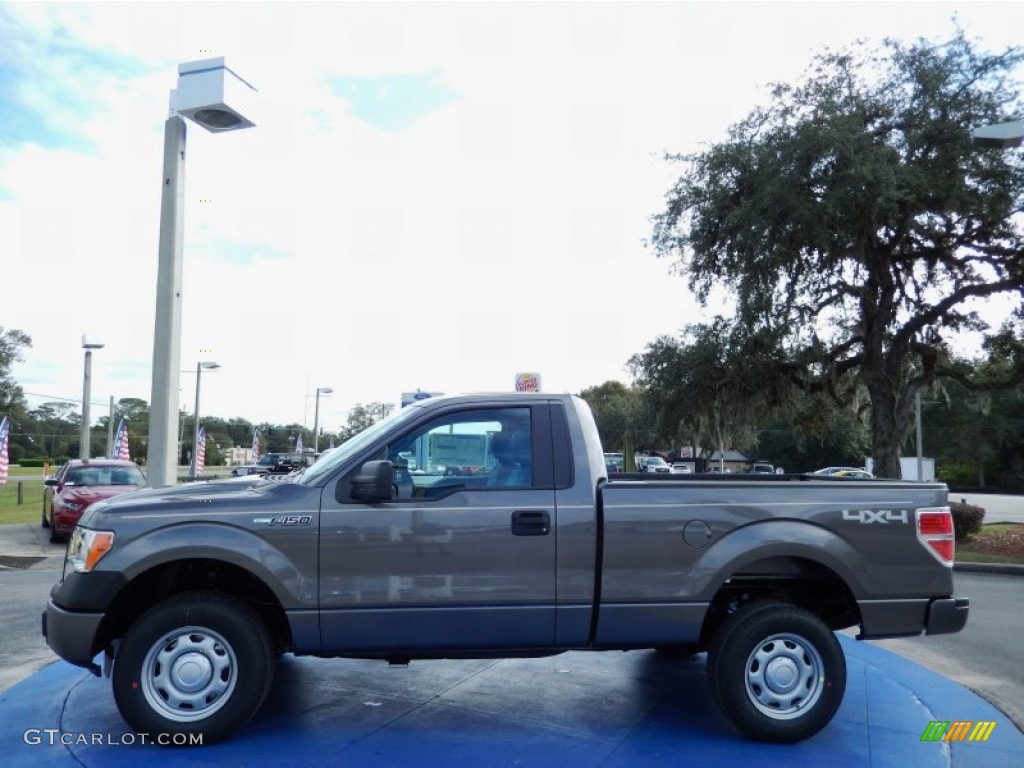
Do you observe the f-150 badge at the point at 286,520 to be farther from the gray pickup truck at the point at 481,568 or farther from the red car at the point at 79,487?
the red car at the point at 79,487

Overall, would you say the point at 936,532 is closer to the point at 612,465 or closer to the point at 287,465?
the point at 287,465

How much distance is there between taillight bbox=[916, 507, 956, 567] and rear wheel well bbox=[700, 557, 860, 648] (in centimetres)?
55

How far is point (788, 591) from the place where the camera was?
5500 mm

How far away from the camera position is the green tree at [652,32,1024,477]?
1524 cm

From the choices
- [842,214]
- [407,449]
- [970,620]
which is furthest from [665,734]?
[842,214]

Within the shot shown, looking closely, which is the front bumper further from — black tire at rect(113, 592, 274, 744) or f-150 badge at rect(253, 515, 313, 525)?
f-150 badge at rect(253, 515, 313, 525)

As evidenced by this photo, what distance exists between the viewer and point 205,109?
9.55 m

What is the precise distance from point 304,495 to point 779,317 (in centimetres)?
1408

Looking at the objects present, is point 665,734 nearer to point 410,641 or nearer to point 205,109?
point 410,641

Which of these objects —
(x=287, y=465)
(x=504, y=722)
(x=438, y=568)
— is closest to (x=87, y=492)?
(x=287, y=465)

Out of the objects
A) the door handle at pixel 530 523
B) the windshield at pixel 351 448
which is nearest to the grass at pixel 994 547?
the door handle at pixel 530 523

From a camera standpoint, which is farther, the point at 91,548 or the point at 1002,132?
the point at 1002,132

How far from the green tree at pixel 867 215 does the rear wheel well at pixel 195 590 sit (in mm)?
12644

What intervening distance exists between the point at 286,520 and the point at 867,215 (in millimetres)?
13402
